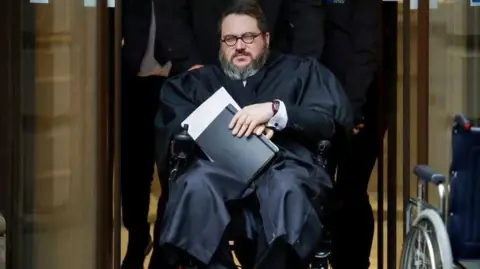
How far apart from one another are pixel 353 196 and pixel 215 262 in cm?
127

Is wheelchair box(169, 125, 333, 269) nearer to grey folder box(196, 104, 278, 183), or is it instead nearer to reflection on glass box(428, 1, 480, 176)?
grey folder box(196, 104, 278, 183)

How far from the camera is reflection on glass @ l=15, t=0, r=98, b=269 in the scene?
3.27 m

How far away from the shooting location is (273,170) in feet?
10.4

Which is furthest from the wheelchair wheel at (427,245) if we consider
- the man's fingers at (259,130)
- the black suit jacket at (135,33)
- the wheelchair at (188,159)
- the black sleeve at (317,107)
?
the black suit jacket at (135,33)

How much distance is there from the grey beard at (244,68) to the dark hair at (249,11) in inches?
4.1

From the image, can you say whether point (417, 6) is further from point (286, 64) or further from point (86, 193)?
point (86, 193)

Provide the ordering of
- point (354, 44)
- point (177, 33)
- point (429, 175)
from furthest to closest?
point (354, 44) → point (177, 33) → point (429, 175)

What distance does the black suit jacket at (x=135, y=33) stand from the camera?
12.9ft

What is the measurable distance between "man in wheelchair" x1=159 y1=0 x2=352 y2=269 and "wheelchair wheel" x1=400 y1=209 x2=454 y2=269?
0.31 meters

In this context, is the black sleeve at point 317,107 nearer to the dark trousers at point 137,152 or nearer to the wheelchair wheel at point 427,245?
the wheelchair wheel at point 427,245

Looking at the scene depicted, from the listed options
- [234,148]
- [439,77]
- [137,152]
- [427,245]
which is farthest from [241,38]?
[427,245]

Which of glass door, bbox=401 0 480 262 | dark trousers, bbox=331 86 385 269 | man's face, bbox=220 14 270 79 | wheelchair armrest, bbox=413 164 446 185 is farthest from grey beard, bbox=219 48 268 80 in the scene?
wheelchair armrest, bbox=413 164 446 185

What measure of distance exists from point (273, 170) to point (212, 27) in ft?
3.17

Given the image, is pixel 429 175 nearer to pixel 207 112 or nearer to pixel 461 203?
pixel 461 203
